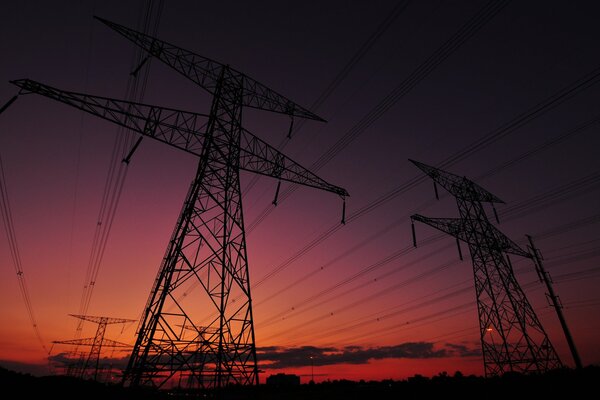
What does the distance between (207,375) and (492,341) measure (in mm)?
21411

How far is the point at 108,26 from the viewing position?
1544 centimetres

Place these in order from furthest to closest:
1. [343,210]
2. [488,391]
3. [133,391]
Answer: [488,391]
[343,210]
[133,391]

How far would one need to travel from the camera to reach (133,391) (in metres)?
11.8

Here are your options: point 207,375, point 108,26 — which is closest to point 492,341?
point 207,375

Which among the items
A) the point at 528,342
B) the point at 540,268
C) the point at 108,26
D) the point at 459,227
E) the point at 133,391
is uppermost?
the point at 108,26

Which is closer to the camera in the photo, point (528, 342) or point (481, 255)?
point (528, 342)

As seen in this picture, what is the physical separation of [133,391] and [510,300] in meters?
26.5

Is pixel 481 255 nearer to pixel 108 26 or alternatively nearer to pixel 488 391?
pixel 488 391

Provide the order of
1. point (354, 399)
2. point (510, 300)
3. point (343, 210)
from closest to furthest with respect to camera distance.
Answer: point (343, 210)
point (510, 300)
point (354, 399)

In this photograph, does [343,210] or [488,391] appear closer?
[343,210]

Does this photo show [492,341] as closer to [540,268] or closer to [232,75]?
[540,268]

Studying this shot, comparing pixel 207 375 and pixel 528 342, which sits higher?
pixel 528 342

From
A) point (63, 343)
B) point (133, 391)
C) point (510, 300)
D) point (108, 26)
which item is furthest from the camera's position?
point (63, 343)

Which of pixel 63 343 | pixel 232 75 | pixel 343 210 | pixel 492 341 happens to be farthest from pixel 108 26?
pixel 63 343
